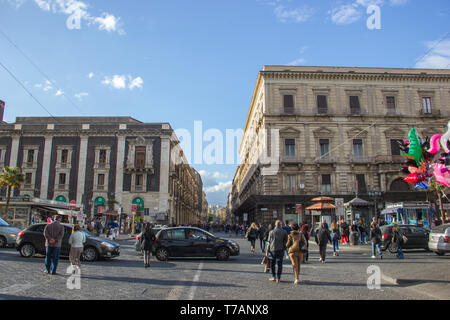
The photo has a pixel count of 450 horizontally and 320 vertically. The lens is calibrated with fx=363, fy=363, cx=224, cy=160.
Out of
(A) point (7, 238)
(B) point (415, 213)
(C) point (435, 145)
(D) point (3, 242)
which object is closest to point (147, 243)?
(C) point (435, 145)

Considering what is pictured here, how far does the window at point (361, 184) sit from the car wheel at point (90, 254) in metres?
31.0

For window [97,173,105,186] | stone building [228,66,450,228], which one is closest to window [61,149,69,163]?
window [97,173,105,186]

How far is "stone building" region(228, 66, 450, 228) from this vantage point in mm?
38094

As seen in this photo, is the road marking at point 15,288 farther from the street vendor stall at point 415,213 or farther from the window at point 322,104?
the window at point 322,104

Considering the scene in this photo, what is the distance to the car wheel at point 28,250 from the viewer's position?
14.3m

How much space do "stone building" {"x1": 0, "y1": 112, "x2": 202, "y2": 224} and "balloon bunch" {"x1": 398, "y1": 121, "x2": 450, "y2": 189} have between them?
37262 mm

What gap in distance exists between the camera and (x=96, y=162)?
47.0 metres

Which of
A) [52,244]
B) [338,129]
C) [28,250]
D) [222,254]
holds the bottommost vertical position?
[222,254]

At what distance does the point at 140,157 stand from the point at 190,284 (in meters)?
39.0

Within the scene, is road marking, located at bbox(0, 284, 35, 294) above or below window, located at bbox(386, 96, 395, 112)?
below

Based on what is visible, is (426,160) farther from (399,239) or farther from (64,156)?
(64,156)

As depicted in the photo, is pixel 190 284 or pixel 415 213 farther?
pixel 415 213

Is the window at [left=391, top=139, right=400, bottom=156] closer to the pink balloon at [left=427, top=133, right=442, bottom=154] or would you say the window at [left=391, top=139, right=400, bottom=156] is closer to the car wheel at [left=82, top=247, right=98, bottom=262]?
the pink balloon at [left=427, top=133, right=442, bottom=154]

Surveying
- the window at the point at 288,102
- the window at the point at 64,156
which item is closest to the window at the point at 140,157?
the window at the point at 64,156
